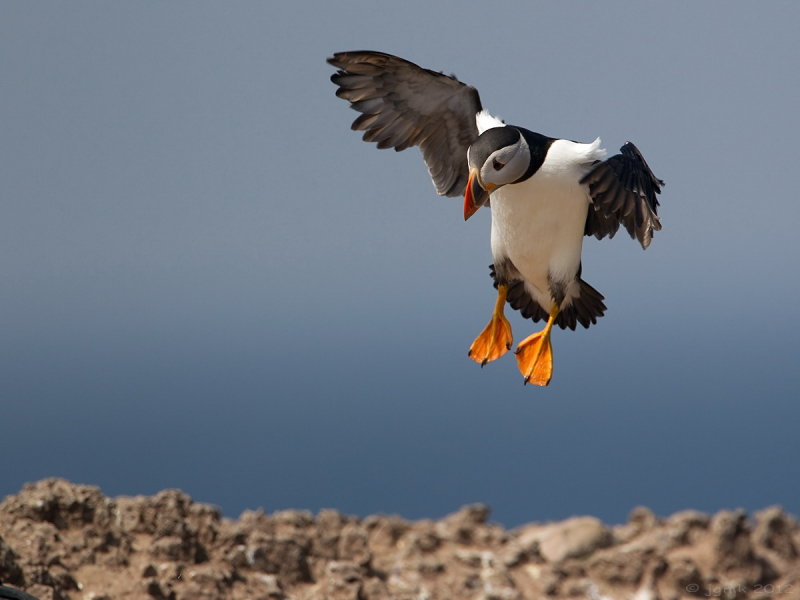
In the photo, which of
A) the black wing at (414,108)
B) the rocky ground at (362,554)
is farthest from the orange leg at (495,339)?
the rocky ground at (362,554)

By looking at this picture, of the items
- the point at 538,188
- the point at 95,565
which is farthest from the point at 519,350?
the point at 95,565

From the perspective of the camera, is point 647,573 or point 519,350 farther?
point 647,573

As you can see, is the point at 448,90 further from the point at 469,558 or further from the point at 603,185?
the point at 469,558

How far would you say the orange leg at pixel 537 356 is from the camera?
19.9ft

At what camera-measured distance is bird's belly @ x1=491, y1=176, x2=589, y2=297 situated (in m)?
5.76

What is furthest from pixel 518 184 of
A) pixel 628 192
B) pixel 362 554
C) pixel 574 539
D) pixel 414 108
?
pixel 574 539

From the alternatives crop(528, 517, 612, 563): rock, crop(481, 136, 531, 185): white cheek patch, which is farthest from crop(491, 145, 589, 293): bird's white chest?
crop(528, 517, 612, 563): rock

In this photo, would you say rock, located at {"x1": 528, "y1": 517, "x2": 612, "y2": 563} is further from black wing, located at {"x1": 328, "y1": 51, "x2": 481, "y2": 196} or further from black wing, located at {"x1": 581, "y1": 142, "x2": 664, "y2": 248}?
black wing, located at {"x1": 581, "y1": 142, "x2": 664, "y2": 248}

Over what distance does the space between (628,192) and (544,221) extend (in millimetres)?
507

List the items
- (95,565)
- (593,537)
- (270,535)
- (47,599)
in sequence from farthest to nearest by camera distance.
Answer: (593,537), (270,535), (95,565), (47,599)

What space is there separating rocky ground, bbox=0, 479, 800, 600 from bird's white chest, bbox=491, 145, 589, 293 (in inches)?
118

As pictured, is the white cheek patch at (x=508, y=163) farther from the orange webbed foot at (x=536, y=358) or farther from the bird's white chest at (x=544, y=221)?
the orange webbed foot at (x=536, y=358)

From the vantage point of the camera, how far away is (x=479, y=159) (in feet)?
17.2

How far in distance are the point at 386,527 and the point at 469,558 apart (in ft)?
3.24
